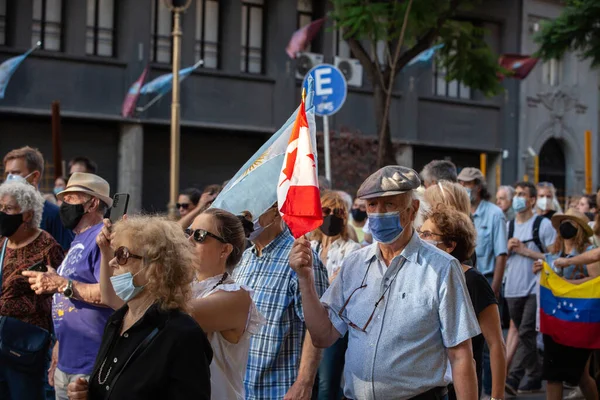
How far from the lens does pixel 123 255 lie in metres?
3.72

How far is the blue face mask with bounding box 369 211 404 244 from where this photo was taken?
4.20m

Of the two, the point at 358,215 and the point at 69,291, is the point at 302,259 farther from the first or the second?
the point at 358,215

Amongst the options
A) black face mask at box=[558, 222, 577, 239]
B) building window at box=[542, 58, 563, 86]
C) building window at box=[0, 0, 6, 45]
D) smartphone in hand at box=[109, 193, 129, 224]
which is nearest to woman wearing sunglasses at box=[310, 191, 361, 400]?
black face mask at box=[558, 222, 577, 239]

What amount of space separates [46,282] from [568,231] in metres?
4.90

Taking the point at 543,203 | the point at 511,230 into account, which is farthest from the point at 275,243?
the point at 543,203

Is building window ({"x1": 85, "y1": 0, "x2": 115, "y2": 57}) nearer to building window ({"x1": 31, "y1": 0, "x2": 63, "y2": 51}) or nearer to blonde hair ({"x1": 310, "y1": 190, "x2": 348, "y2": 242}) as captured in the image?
building window ({"x1": 31, "y1": 0, "x2": 63, "y2": 51})

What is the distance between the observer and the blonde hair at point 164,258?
364 cm

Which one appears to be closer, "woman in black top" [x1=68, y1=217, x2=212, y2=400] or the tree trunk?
"woman in black top" [x1=68, y1=217, x2=212, y2=400]

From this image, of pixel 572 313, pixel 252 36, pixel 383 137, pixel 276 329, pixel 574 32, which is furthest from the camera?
pixel 252 36

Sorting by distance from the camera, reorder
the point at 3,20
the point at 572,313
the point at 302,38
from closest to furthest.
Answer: the point at 572,313 → the point at 3,20 → the point at 302,38

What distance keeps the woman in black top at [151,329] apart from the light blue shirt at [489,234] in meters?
5.41

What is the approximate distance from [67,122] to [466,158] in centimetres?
1295

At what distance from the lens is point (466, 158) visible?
96.8 ft

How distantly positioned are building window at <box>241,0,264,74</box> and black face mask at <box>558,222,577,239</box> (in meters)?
17.4
